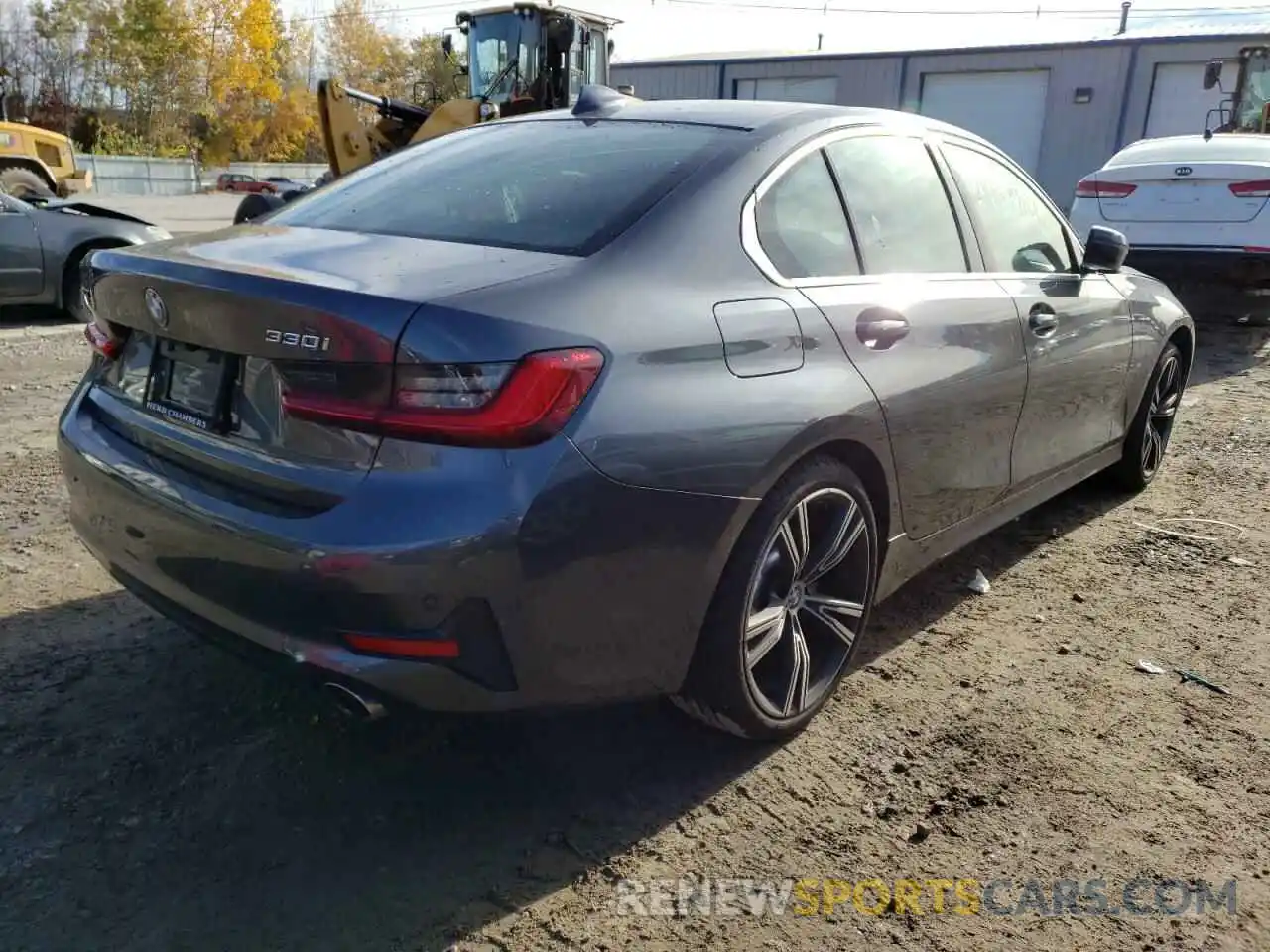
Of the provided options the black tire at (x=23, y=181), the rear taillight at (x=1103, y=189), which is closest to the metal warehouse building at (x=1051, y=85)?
the black tire at (x=23, y=181)

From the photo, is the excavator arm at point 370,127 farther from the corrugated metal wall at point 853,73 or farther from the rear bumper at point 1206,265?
the corrugated metal wall at point 853,73

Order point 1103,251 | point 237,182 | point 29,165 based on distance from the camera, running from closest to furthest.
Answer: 1. point 1103,251
2. point 29,165
3. point 237,182

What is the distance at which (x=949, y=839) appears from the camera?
244 cm

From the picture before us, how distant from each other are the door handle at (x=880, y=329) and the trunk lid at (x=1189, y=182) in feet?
22.9

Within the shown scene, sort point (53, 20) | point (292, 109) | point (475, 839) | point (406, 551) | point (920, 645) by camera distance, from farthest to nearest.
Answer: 1. point (292, 109)
2. point (53, 20)
3. point (920, 645)
4. point (475, 839)
5. point (406, 551)

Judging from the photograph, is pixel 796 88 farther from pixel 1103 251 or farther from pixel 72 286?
pixel 1103 251

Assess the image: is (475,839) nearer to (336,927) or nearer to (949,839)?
(336,927)

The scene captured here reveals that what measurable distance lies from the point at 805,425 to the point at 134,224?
27.3 feet

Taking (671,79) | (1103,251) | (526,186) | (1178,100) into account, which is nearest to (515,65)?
(1103,251)

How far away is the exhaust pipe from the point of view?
2.08 meters

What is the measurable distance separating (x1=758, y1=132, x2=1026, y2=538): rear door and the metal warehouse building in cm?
1996

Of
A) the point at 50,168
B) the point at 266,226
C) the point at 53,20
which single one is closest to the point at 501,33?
the point at 50,168

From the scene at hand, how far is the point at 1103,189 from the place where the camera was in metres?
9.00

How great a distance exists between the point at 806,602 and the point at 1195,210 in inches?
293
